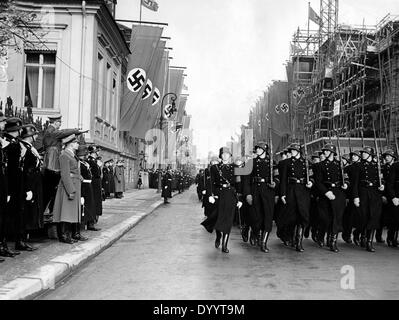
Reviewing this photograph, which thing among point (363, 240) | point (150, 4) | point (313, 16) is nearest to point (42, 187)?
point (363, 240)

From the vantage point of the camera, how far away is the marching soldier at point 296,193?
32.8ft

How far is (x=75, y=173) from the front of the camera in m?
9.63

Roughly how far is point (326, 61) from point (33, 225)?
3657cm

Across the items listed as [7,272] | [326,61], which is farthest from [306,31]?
[7,272]

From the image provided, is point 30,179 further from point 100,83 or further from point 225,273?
point 100,83

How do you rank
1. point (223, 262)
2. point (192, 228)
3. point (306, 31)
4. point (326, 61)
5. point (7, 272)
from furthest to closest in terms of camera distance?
point (306, 31) → point (326, 61) → point (192, 228) → point (223, 262) → point (7, 272)

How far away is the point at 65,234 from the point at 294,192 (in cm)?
470

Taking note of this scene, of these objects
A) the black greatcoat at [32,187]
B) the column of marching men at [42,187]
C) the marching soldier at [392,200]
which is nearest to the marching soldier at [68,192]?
the column of marching men at [42,187]

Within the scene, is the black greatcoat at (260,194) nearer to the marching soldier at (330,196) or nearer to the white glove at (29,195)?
the marching soldier at (330,196)

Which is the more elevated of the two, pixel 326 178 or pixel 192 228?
pixel 326 178

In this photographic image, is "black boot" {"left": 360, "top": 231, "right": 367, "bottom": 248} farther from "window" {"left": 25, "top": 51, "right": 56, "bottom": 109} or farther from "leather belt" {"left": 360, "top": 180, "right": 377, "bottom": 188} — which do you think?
"window" {"left": 25, "top": 51, "right": 56, "bottom": 109}

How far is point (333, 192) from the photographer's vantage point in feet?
33.8
